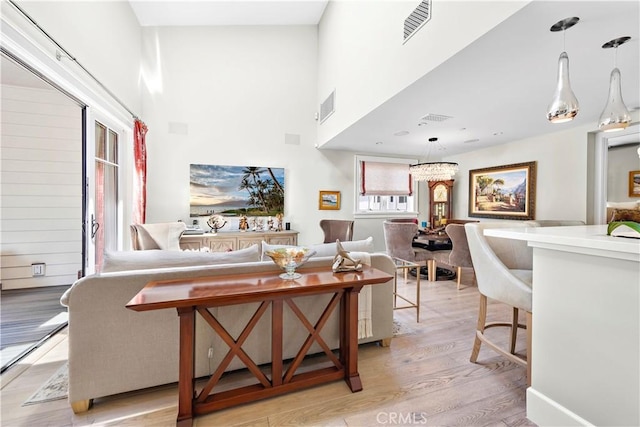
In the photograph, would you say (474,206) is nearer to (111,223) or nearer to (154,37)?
(111,223)

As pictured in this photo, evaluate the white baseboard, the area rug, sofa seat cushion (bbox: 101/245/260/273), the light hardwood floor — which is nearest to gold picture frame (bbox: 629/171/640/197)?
the light hardwood floor

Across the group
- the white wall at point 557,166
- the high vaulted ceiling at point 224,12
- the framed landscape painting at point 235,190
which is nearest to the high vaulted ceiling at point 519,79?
the white wall at point 557,166

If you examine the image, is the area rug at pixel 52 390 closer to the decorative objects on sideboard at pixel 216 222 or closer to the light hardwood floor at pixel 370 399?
the light hardwood floor at pixel 370 399

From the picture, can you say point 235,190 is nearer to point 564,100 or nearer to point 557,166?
point 564,100

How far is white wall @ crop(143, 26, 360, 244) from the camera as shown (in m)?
4.63

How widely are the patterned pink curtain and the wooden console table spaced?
125 inches

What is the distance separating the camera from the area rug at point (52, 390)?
1.64 meters

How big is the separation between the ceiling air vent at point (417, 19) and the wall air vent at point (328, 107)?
208 centimetres

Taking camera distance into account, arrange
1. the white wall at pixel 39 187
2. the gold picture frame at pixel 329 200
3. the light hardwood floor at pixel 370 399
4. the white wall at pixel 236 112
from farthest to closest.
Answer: the gold picture frame at pixel 329 200 < the white wall at pixel 236 112 < the white wall at pixel 39 187 < the light hardwood floor at pixel 370 399

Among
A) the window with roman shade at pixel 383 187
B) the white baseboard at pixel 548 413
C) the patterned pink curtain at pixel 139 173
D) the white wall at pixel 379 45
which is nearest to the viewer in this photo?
the white baseboard at pixel 548 413

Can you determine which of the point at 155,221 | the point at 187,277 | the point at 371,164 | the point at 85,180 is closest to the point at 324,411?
the point at 187,277

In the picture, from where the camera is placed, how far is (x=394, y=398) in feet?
5.49

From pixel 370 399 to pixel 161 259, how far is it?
1.63 m

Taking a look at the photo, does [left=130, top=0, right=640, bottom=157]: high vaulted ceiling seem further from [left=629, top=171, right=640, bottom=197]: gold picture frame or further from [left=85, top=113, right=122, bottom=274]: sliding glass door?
[left=85, top=113, right=122, bottom=274]: sliding glass door
